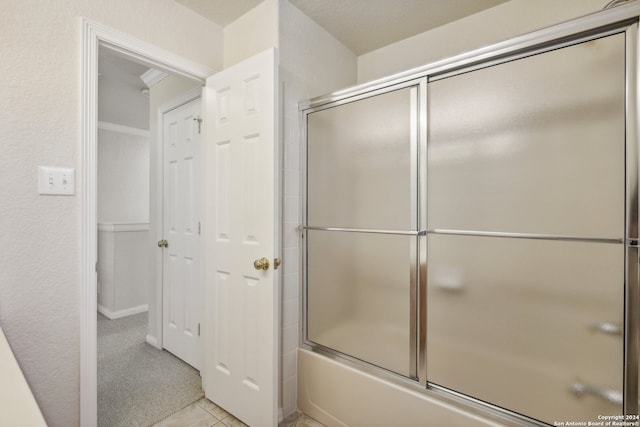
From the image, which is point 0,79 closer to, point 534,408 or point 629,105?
point 629,105

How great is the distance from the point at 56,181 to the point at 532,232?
206cm

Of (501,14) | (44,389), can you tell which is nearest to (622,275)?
(501,14)

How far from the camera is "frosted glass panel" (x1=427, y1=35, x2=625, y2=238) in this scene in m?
1.08

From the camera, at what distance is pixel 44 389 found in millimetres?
1317

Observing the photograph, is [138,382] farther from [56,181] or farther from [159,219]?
[56,181]

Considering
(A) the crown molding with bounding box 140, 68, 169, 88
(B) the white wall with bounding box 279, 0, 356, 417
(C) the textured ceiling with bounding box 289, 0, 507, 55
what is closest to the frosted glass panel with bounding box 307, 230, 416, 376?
(B) the white wall with bounding box 279, 0, 356, 417

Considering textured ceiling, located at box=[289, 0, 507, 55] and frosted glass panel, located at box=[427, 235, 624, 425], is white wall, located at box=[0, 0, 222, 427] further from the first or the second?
frosted glass panel, located at box=[427, 235, 624, 425]

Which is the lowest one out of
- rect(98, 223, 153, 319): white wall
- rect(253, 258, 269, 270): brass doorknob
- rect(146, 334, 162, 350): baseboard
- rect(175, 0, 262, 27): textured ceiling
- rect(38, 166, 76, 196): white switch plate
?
rect(146, 334, 162, 350): baseboard

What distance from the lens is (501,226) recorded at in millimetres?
1306

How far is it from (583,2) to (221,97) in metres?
2.06

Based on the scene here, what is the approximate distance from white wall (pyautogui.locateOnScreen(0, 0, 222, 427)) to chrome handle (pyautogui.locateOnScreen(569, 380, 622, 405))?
2121mm

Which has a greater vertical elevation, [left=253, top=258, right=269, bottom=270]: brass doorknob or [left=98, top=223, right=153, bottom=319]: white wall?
[left=253, top=258, right=269, bottom=270]: brass doorknob

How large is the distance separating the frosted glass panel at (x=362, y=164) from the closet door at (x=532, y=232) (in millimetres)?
158

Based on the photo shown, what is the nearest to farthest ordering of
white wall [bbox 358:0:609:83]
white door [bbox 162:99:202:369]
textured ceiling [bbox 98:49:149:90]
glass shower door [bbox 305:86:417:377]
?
glass shower door [bbox 305:86:417:377] → white wall [bbox 358:0:609:83] → white door [bbox 162:99:202:369] → textured ceiling [bbox 98:49:149:90]
